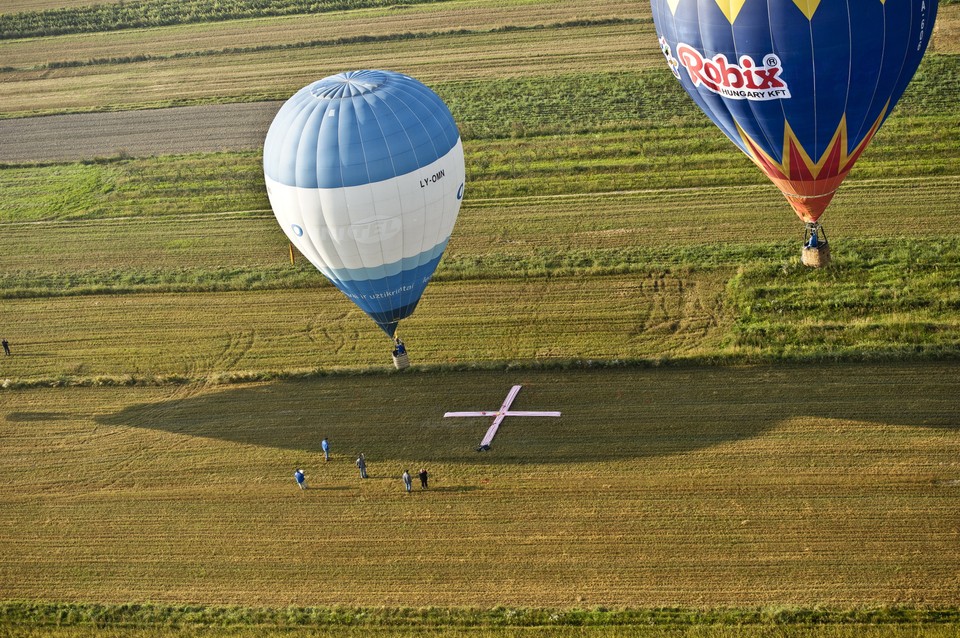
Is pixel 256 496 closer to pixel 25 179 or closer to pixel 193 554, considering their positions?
pixel 193 554

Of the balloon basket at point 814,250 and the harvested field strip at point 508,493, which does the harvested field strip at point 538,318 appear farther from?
the harvested field strip at point 508,493

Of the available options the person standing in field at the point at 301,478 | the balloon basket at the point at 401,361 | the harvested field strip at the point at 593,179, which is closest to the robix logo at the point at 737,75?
the harvested field strip at the point at 593,179

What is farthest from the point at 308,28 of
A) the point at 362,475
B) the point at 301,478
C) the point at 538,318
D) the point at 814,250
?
the point at 301,478

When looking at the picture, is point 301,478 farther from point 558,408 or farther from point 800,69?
point 800,69

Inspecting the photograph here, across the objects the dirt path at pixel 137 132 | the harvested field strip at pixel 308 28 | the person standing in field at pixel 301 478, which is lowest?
the person standing in field at pixel 301 478

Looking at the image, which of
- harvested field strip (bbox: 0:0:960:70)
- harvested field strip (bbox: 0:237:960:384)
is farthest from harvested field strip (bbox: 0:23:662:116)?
harvested field strip (bbox: 0:237:960:384)

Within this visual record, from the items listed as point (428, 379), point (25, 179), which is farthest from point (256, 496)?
point (25, 179)
